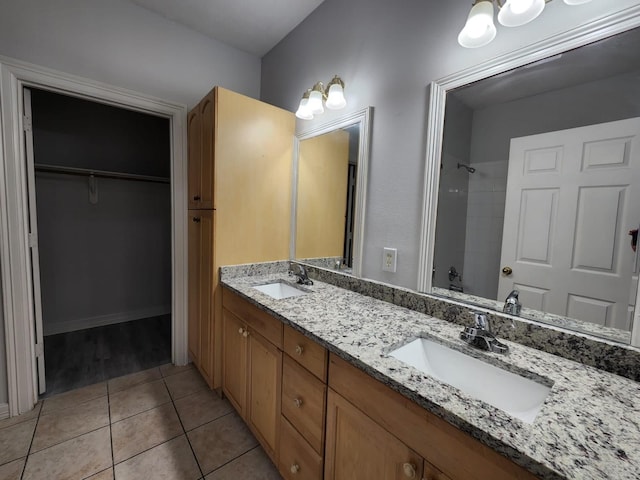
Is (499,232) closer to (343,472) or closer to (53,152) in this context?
(343,472)

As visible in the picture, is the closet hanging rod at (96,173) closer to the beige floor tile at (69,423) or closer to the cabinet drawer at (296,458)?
the beige floor tile at (69,423)

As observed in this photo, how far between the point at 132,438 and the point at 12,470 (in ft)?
1.52

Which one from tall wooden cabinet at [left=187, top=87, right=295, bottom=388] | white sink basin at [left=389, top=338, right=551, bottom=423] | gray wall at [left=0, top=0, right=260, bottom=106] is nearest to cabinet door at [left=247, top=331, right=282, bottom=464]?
tall wooden cabinet at [left=187, top=87, right=295, bottom=388]

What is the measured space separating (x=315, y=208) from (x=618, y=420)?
1.59m

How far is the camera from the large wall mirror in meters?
0.81

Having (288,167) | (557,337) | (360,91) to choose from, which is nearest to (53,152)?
(288,167)

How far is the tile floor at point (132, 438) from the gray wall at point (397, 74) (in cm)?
117

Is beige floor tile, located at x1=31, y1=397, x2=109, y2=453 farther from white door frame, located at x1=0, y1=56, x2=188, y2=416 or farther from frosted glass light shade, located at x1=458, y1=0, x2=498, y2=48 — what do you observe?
frosted glass light shade, located at x1=458, y1=0, x2=498, y2=48

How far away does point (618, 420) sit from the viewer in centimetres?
58

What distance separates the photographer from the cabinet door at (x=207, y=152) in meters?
1.67

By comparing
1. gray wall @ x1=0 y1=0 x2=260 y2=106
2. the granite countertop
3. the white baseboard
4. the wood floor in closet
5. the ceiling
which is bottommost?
the wood floor in closet

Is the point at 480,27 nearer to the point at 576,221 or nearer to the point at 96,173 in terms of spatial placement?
the point at 576,221

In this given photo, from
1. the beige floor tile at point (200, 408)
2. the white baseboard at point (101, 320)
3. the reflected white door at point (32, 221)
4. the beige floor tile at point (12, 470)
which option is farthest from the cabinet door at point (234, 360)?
the white baseboard at point (101, 320)

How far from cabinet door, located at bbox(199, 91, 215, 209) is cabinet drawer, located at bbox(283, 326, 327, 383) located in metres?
0.98
